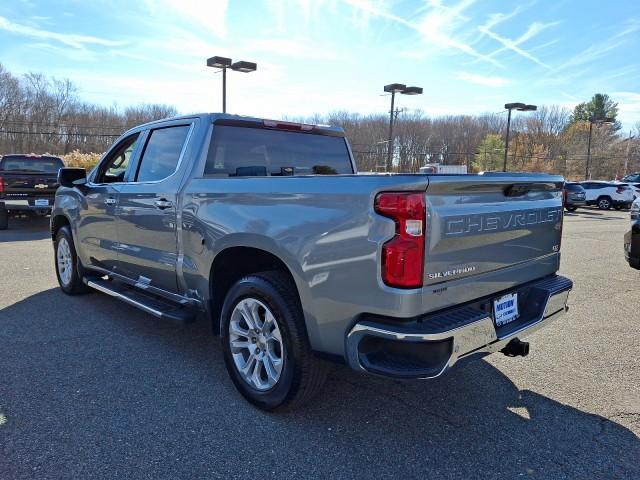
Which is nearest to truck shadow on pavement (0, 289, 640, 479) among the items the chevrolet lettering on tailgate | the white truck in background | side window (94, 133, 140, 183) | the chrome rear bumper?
the chrome rear bumper

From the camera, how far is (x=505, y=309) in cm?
289

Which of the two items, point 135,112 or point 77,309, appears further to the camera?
point 135,112

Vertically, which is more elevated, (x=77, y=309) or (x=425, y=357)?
(x=425, y=357)

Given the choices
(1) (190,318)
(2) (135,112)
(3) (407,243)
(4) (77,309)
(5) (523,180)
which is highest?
(2) (135,112)

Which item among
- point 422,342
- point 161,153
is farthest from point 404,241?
point 161,153

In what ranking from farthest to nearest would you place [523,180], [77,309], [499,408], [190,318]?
[77,309]
[190,318]
[499,408]
[523,180]

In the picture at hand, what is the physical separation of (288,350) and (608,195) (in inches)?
1151

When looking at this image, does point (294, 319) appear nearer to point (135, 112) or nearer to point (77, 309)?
point (77, 309)

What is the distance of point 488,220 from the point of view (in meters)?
2.64

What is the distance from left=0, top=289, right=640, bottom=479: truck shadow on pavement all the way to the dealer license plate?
0.66m

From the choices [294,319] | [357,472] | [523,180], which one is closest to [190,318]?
[294,319]

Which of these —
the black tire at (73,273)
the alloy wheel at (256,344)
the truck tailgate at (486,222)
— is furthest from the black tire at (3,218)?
the truck tailgate at (486,222)

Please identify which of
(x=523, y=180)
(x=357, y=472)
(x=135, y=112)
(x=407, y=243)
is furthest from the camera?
(x=135, y=112)

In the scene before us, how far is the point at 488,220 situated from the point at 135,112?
75.0 metres
